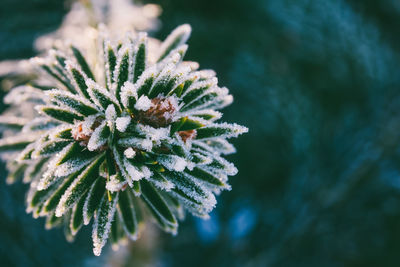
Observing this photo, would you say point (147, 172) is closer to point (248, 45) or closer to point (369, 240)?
point (248, 45)

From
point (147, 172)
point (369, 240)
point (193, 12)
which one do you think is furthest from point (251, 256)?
point (147, 172)

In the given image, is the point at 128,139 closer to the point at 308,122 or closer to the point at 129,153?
the point at 129,153

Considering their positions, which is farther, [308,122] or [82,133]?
[308,122]

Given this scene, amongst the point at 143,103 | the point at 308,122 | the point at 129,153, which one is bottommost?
the point at 129,153

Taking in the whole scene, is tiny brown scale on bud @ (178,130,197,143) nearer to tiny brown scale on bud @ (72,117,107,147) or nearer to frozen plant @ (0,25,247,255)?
frozen plant @ (0,25,247,255)

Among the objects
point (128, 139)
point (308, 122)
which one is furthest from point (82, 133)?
point (308, 122)

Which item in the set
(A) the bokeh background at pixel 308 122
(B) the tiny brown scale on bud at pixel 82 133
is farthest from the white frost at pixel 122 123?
(A) the bokeh background at pixel 308 122

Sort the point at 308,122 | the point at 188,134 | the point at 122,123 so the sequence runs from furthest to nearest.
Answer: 1. the point at 308,122
2. the point at 188,134
3. the point at 122,123
